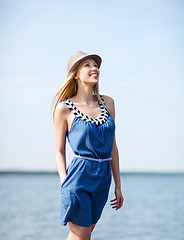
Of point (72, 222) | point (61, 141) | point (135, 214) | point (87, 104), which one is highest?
point (87, 104)

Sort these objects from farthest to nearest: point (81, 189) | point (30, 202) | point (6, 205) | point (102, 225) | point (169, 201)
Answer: point (169, 201) < point (30, 202) < point (6, 205) < point (102, 225) < point (81, 189)

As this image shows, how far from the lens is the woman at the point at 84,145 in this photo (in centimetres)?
266

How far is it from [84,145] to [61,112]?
0.27 metres

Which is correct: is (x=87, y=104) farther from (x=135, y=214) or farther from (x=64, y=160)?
(x=135, y=214)

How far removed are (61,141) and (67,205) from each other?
42 cm

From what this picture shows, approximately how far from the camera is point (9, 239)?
7.57m

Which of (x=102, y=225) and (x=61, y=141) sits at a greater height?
(x=61, y=141)

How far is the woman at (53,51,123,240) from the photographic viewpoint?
2.66m

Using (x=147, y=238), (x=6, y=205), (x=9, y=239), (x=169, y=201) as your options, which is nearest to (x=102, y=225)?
(x=147, y=238)

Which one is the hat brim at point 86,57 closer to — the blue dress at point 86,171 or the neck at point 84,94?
the neck at point 84,94

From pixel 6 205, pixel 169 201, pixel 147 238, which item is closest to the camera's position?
pixel 147 238

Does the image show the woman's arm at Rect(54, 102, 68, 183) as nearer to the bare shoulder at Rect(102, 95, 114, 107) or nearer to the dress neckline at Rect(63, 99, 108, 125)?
the dress neckline at Rect(63, 99, 108, 125)

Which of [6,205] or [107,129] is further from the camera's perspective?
[6,205]

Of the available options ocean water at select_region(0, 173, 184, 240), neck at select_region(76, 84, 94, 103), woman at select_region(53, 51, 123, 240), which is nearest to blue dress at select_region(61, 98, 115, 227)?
woman at select_region(53, 51, 123, 240)
